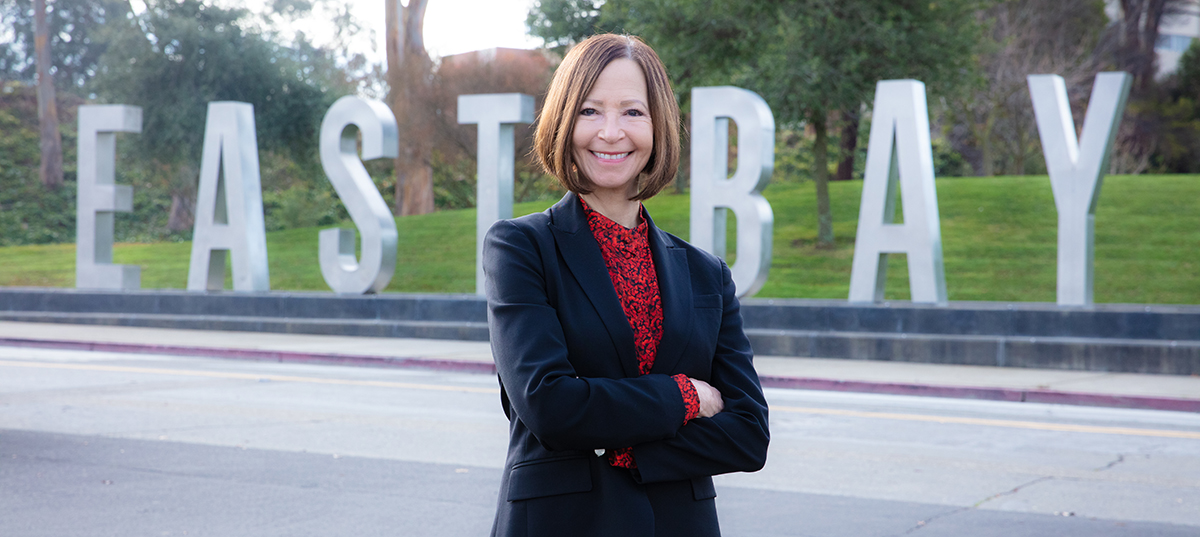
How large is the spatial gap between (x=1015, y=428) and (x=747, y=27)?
53.0 ft

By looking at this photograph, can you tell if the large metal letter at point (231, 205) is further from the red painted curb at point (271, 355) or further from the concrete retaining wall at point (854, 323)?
the red painted curb at point (271, 355)

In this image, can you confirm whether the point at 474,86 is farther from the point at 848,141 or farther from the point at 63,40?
the point at 63,40

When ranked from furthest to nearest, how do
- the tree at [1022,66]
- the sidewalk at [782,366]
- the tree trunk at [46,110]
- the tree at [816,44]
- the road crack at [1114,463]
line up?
the tree trunk at [46,110] → the tree at [1022,66] → the tree at [816,44] → the sidewalk at [782,366] → the road crack at [1114,463]

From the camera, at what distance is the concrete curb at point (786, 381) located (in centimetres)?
1017

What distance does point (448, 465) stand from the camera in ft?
22.4

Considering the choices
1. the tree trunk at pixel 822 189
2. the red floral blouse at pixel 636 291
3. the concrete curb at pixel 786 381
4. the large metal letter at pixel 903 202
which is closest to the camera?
the red floral blouse at pixel 636 291

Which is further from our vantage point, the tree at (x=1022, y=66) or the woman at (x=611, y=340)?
the tree at (x=1022, y=66)

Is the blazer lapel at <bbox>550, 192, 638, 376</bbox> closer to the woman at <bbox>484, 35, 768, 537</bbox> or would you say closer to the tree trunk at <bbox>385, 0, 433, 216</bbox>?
the woman at <bbox>484, 35, 768, 537</bbox>

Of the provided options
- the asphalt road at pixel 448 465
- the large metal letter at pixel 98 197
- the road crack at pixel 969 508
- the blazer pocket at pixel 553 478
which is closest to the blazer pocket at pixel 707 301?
the blazer pocket at pixel 553 478

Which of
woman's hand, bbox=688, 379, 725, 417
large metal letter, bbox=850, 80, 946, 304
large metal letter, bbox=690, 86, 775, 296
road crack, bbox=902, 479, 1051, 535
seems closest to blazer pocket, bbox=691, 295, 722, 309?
woman's hand, bbox=688, 379, 725, 417

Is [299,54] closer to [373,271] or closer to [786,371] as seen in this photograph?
[373,271]

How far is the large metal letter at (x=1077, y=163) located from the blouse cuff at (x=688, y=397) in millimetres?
12675

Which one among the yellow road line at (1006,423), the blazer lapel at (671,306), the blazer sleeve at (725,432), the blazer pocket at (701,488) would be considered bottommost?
the yellow road line at (1006,423)

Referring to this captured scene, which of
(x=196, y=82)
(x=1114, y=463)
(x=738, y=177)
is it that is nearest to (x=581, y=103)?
(x=1114, y=463)
